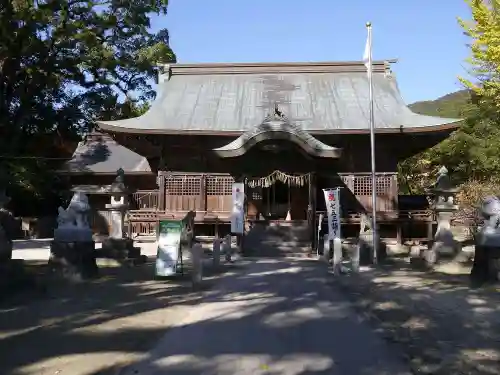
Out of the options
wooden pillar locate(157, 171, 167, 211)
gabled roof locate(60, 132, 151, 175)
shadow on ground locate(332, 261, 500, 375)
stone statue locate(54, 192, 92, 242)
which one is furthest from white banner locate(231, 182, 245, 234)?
gabled roof locate(60, 132, 151, 175)

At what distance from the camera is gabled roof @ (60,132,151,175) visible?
87.8 feet

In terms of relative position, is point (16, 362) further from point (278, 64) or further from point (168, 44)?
point (168, 44)

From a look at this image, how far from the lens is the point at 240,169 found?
20688mm

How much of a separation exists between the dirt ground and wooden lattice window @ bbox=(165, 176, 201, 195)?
1005 centimetres

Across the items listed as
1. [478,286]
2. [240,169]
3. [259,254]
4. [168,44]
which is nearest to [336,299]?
[478,286]

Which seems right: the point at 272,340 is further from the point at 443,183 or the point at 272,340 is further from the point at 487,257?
the point at 443,183

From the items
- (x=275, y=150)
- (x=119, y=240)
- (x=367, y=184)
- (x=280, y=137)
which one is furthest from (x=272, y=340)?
(x=367, y=184)

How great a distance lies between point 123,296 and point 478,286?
7378 millimetres

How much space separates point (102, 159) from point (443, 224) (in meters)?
19.7

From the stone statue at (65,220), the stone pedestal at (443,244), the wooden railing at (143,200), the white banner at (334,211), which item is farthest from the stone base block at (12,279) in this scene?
the wooden railing at (143,200)

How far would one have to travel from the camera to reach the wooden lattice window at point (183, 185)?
21.1 metres

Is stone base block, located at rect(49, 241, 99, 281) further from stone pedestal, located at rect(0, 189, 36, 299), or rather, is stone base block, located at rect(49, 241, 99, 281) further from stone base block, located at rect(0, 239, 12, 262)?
stone base block, located at rect(0, 239, 12, 262)

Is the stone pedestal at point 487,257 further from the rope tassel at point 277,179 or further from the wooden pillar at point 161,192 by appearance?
the wooden pillar at point 161,192

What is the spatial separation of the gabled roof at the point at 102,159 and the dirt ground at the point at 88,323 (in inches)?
644
